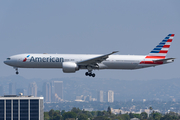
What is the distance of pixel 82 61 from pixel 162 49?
61.2 feet

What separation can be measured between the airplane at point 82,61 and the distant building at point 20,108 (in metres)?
43.4

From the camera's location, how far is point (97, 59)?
67.2 m

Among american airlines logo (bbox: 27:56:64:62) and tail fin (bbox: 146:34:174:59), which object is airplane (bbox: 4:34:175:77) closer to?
american airlines logo (bbox: 27:56:64:62)

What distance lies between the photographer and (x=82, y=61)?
6750cm

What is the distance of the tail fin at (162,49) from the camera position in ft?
A: 241

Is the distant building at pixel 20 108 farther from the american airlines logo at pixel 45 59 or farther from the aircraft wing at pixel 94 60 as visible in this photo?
the aircraft wing at pixel 94 60

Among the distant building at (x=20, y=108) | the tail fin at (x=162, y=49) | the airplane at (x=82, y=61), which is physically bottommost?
the distant building at (x=20, y=108)

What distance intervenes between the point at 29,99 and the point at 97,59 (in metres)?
52.8

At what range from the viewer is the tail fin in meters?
73.5

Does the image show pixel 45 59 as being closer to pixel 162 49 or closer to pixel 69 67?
pixel 69 67

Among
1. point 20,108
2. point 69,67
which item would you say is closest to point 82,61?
point 69,67

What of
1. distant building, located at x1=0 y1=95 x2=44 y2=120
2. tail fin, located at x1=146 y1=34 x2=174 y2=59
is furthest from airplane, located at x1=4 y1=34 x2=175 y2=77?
distant building, located at x1=0 y1=95 x2=44 y2=120

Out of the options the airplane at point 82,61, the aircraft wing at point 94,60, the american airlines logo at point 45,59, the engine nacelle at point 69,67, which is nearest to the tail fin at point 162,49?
the airplane at point 82,61

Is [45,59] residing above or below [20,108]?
above
